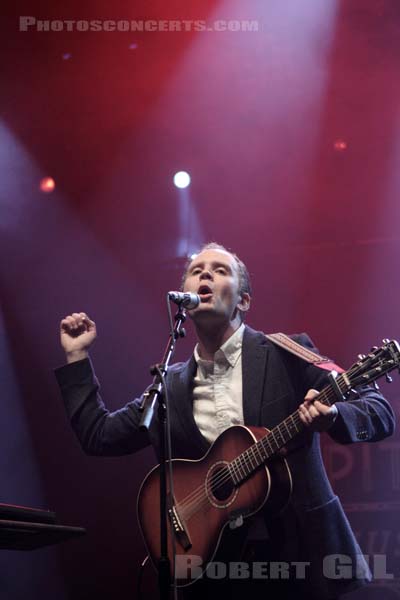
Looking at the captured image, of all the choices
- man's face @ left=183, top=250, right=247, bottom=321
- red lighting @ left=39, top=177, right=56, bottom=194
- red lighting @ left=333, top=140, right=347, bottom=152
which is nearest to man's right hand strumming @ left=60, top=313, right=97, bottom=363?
man's face @ left=183, top=250, right=247, bottom=321

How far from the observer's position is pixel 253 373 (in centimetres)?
282

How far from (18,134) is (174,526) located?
3241mm

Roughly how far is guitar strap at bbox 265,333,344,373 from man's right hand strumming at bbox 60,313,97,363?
0.85 m

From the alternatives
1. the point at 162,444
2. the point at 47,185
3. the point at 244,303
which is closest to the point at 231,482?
the point at 162,444

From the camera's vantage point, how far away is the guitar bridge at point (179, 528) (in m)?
2.58

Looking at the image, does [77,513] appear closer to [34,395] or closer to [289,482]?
[34,395]

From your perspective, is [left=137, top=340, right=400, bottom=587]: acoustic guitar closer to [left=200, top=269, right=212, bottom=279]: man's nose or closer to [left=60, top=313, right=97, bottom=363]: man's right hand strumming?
[left=60, top=313, right=97, bottom=363]: man's right hand strumming

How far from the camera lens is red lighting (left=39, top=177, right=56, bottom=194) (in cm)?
489

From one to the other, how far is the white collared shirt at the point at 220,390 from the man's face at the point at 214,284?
0.14m

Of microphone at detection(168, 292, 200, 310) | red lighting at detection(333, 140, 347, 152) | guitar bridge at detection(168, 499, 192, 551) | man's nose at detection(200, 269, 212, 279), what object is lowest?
guitar bridge at detection(168, 499, 192, 551)

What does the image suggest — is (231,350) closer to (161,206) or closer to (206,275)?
(206,275)

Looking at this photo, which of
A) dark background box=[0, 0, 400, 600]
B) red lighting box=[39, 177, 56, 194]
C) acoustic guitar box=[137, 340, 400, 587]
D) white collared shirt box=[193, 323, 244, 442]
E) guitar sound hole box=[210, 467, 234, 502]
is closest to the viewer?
acoustic guitar box=[137, 340, 400, 587]

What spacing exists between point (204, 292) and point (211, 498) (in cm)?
97

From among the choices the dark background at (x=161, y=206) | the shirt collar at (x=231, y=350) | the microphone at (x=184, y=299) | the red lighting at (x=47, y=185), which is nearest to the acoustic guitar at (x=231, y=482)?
the shirt collar at (x=231, y=350)
